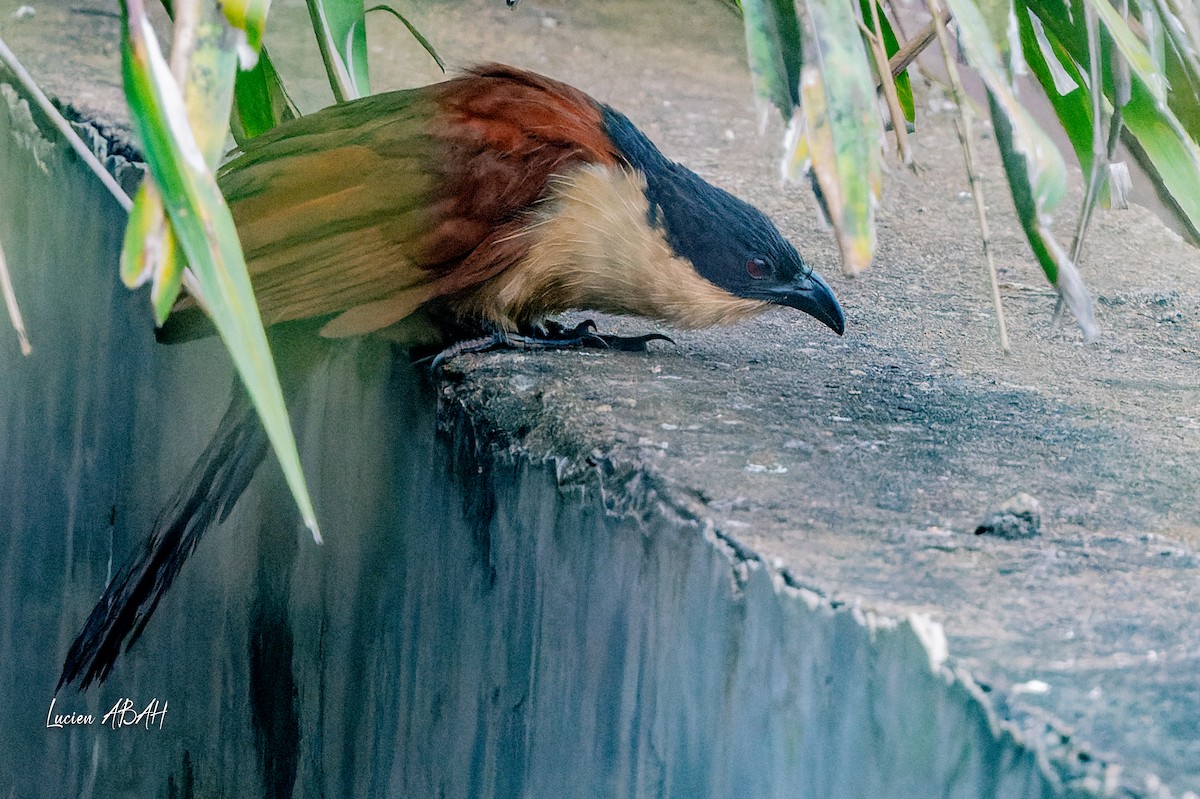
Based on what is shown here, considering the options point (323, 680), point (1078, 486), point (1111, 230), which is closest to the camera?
point (1078, 486)

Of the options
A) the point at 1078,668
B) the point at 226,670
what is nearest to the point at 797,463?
the point at 1078,668

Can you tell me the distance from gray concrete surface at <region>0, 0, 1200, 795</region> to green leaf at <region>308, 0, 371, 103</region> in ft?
2.22

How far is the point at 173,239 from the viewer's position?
1.29 metres

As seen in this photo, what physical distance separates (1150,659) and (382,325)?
1311 millimetres

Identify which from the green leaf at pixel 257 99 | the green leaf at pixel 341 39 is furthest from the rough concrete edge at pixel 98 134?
the green leaf at pixel 341 39

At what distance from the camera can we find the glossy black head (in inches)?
85.5

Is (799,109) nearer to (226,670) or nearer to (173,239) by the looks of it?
(173,239)

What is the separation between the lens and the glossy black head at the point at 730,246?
85.5 inches

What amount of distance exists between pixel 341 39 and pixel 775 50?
1107 mm

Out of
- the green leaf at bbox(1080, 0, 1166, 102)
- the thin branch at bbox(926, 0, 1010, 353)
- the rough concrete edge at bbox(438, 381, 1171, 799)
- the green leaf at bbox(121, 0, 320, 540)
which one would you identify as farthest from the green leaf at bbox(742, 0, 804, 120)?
the green leaf at bbox(121, 0, 320, 540)

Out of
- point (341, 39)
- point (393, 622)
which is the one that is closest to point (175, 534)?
point (393, 622)

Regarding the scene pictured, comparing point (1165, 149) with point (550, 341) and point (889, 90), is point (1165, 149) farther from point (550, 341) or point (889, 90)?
point (550, 341)

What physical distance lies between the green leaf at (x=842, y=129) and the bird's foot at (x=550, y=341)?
2.65 ft

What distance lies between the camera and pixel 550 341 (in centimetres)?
213
